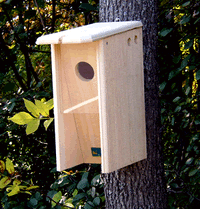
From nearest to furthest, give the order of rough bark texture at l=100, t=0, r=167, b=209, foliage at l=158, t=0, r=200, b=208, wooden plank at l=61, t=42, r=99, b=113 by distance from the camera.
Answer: wooden plank at l=61, t=42, r=99, b=113 → rough bark texture at l=100, t=0, r=167, b=209 → foliage at l=158, t=0, r=200, b=208

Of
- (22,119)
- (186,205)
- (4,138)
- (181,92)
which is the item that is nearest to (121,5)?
(22,119)

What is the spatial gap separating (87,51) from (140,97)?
13.8 inches

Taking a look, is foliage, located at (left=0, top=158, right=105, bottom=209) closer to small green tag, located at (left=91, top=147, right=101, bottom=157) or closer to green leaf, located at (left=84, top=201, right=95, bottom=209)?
green leaf, located at (left=84, top=201, right=95, bottom=209)

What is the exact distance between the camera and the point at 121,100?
1.61 metres

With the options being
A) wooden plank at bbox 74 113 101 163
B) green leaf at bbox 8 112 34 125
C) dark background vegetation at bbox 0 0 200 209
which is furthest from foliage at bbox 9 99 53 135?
dark background vegetation at bbox 0 0 200 209

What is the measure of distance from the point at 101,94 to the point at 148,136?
0.43 m

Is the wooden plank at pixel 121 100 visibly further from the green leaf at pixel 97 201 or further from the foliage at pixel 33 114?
the green leaf at pixel 97 201

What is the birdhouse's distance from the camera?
5.00ft

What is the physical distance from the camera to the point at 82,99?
67.3 inches

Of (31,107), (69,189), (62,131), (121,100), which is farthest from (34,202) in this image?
(121,100)

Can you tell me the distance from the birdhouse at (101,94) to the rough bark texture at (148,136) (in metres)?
0.08

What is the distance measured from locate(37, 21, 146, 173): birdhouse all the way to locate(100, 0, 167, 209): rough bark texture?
78mm

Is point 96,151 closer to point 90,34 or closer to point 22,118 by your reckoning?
point 22,118

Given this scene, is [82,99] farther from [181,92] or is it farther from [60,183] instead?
[181,92]
